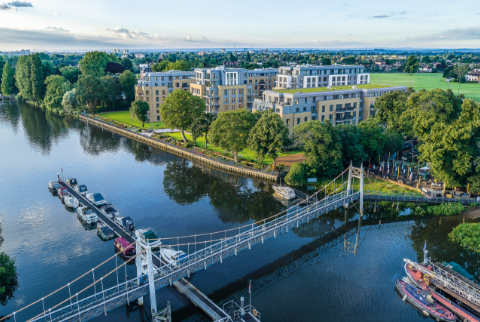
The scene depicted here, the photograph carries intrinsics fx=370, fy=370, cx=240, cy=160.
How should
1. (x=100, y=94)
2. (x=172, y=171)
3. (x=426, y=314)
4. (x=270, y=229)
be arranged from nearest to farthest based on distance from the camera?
1. (x=426, y=314)
2. (x=270, y=229)
3. (x=172, y=171)
4. (x=100, y=94)

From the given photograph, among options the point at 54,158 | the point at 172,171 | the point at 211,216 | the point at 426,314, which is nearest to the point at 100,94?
the point at 54,158

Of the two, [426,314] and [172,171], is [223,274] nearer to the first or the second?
[426,314]

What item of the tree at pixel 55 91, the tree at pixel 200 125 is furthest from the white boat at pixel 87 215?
the tree at pixel 55 91

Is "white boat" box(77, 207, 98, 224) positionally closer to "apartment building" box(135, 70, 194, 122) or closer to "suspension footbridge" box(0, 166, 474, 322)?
"suspension footbridge" box(0, 166, 474, 322)

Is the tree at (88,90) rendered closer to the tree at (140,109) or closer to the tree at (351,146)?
the tree at (140,109)

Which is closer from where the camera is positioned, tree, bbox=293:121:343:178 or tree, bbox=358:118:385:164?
tree, bbox=293:121:343:178

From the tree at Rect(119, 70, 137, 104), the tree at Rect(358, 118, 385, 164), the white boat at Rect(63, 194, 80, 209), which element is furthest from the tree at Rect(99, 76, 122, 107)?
the tree at Rect(358, 118, 385, 164)
